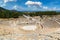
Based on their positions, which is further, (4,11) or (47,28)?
(4,11)

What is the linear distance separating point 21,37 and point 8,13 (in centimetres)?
832

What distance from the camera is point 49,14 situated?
883 inches

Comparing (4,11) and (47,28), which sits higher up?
(4,11)

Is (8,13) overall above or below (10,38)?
above

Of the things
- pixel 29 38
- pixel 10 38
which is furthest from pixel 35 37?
pixel 10 38

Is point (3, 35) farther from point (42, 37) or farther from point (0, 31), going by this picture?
point (42, 37)

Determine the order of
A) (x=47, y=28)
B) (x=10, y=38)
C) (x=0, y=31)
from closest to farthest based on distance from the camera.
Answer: (x=10, y=38)
(x=0, y=31)
(x=47, y=28)

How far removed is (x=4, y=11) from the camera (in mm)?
19094

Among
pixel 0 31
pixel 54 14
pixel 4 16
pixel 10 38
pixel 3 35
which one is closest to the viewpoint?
pixel 10 38

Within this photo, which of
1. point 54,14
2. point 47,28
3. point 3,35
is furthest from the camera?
point 54,14

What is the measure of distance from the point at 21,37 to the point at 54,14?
1262cm

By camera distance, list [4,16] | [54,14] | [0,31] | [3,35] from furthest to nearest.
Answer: [54,14], [4,16], [0,31], [3,35]

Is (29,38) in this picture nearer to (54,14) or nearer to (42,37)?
(42,37)

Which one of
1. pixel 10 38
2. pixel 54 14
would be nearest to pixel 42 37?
pixel 10 38
